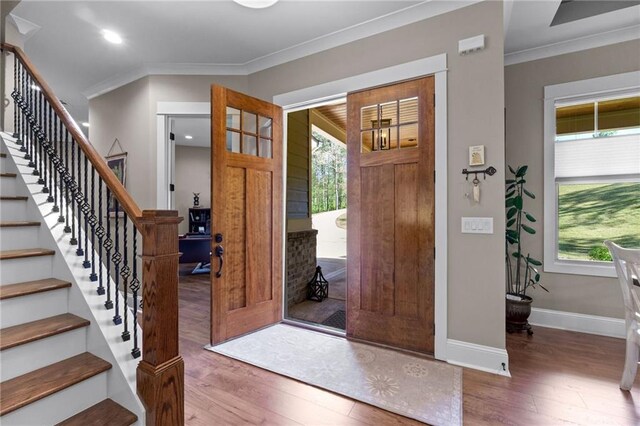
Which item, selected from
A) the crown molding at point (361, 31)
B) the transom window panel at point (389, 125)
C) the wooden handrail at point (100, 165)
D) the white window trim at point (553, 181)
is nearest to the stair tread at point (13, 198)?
the wooden handrail at point (100, 165)

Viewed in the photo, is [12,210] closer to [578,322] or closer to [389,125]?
[389,125]

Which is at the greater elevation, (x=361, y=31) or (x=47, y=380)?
(x=361, y=31)

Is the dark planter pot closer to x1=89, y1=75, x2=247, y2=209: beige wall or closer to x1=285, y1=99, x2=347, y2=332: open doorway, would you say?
x1=285, y1=99, x2=347, y2=332: open doorway

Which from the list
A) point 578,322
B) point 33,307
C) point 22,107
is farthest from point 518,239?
point 22,107

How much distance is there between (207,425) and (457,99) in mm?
2911

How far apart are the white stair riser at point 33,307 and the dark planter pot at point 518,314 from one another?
3726 millimetres

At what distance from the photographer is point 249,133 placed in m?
3.05

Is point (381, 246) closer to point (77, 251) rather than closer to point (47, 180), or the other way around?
point (77, 251)

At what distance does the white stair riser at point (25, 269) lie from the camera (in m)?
1.75

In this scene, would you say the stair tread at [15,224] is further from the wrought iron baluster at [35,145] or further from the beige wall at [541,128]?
the beige wall at [541,128]

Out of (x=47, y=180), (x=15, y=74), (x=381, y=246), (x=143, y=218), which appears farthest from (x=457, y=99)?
(x=15, y=74)

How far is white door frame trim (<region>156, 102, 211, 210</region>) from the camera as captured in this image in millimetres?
3626

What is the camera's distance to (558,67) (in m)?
3.17

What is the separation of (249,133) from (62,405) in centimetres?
245
